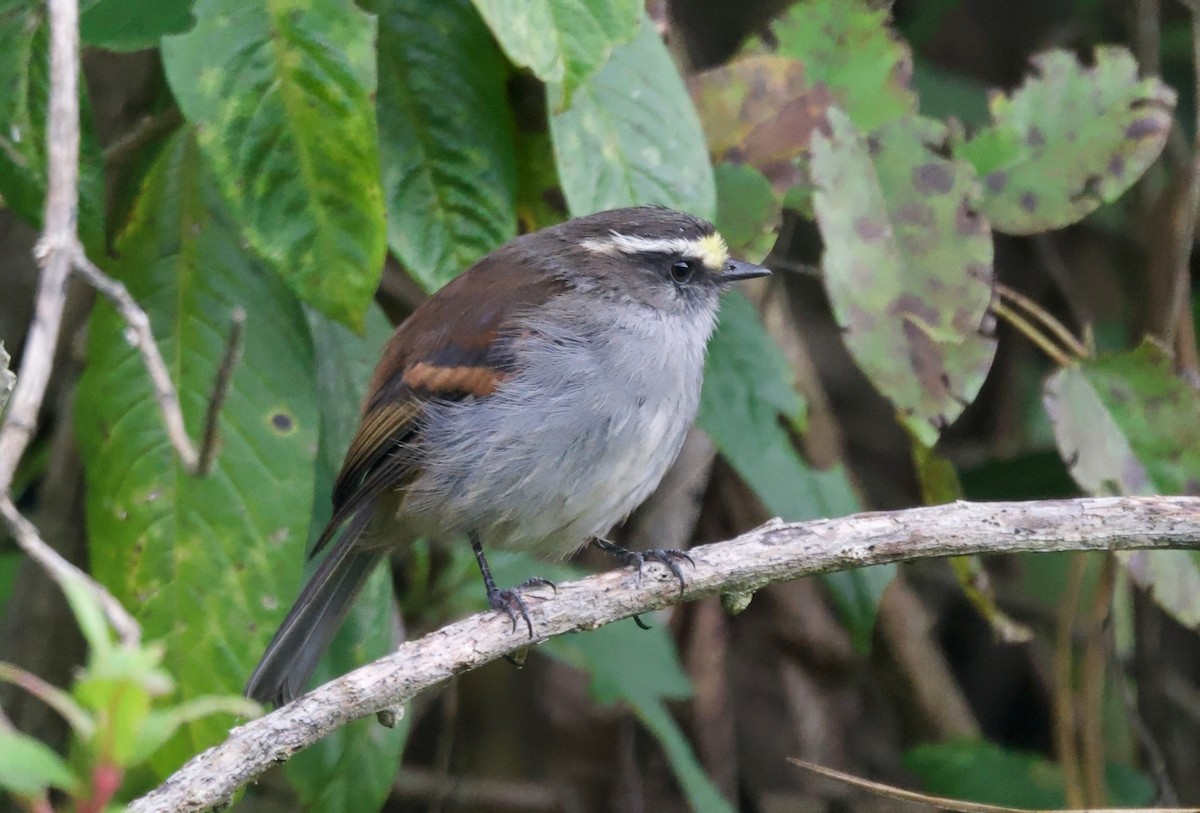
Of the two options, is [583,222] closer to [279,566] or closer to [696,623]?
[279,566]

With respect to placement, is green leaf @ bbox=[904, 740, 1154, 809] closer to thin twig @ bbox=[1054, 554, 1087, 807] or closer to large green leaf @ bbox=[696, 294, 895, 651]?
thin twig @ bbox=[1054, 554, 1087, 807]

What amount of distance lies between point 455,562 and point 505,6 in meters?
2.04

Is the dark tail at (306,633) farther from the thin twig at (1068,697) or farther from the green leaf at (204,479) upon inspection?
the thin twig at (1068,697)

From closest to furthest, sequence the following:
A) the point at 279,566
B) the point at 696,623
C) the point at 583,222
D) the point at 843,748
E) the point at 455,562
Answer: the point at 279,566 → the point at 583,222 → the point at 455,562 → the point at 696,623 → the point at 843,748

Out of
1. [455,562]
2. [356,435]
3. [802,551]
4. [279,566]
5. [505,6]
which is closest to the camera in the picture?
[802,551]

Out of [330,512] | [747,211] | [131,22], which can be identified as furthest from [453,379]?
[131,22]

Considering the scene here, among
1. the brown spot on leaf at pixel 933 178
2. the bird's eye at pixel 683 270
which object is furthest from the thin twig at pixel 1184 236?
the bird's eye at pixel 683 270

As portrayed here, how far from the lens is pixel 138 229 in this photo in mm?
3068

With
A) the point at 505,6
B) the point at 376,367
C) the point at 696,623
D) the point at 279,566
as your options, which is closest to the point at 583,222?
the point at 376,367

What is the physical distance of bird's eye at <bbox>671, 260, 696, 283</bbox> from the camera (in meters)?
3.55

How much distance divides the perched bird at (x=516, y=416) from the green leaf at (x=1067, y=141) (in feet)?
2.11

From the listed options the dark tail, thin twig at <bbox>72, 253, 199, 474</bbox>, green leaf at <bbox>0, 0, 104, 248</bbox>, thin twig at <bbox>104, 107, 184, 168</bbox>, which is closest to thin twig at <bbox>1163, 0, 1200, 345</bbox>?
the dark tail

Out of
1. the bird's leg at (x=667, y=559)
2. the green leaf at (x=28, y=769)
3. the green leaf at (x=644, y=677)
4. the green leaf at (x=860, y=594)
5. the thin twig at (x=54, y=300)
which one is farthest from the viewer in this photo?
the green leaf at (x=644, y=677)

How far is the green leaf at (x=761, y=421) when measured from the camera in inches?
129
